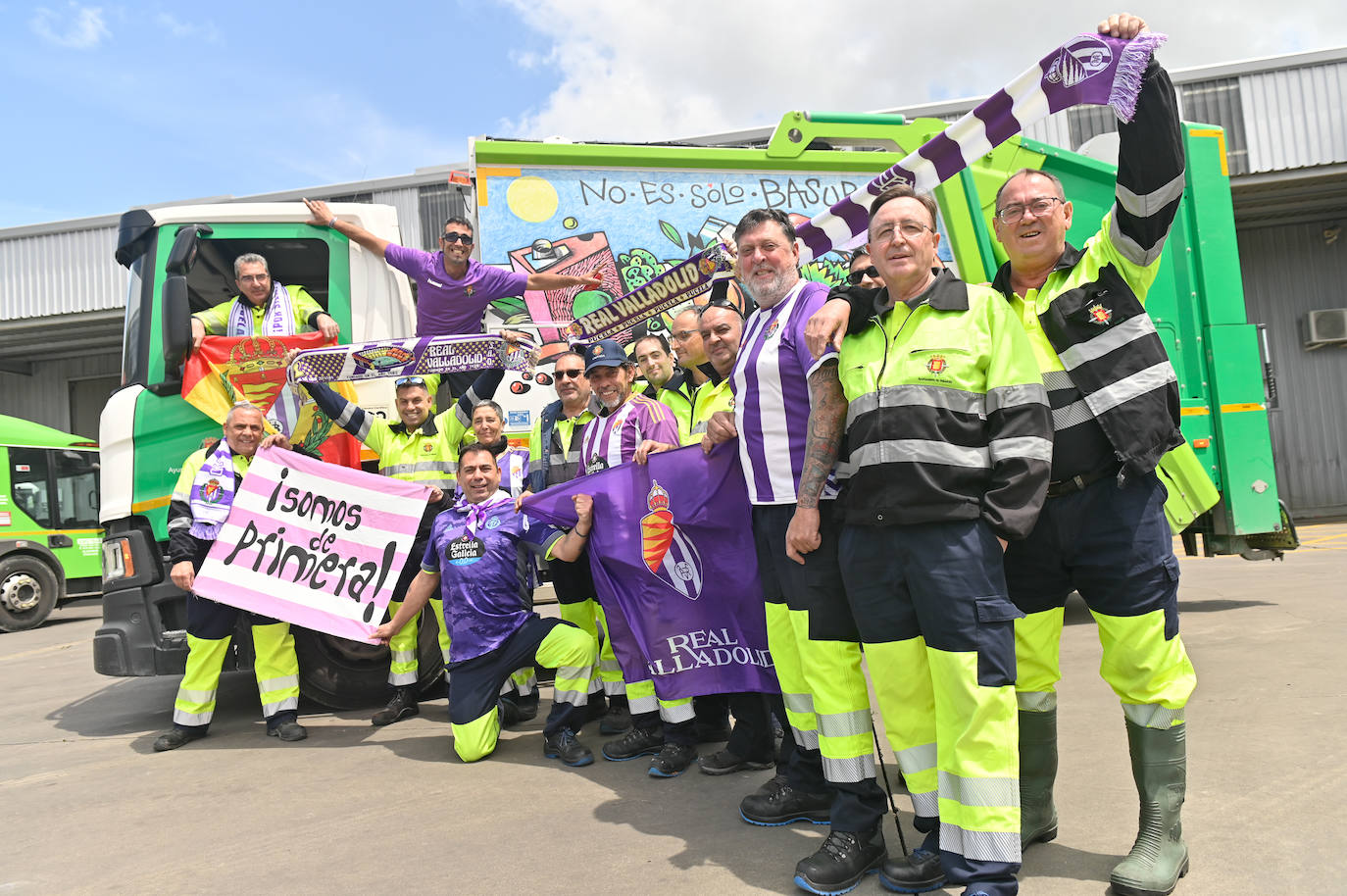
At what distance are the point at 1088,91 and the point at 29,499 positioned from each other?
1594 cm

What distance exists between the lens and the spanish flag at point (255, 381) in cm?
539

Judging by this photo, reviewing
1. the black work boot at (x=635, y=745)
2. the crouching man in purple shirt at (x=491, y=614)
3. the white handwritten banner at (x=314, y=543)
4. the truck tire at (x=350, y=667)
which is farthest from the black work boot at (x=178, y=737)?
the black work boot at (x=635, y=745)

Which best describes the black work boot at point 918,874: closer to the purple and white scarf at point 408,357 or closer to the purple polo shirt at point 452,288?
the purple and white scarf at point 408,357

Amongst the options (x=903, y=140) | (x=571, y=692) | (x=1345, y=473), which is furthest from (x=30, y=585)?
(x=1345, y=473)

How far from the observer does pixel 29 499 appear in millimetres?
13703

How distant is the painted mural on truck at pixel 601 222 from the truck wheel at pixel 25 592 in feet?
37.7

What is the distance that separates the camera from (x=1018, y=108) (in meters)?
3.60

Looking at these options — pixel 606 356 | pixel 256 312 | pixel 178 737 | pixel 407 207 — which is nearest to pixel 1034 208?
pixel 606 356

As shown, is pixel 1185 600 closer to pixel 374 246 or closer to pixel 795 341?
pixel 795 341

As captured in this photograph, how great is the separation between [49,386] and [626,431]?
23909mm

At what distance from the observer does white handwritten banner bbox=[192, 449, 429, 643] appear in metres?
5.12

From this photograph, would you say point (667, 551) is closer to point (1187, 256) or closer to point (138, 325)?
point (138, 325)

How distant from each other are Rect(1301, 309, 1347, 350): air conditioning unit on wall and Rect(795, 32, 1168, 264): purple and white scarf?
58.8 feet

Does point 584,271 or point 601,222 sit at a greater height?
point 601,222
